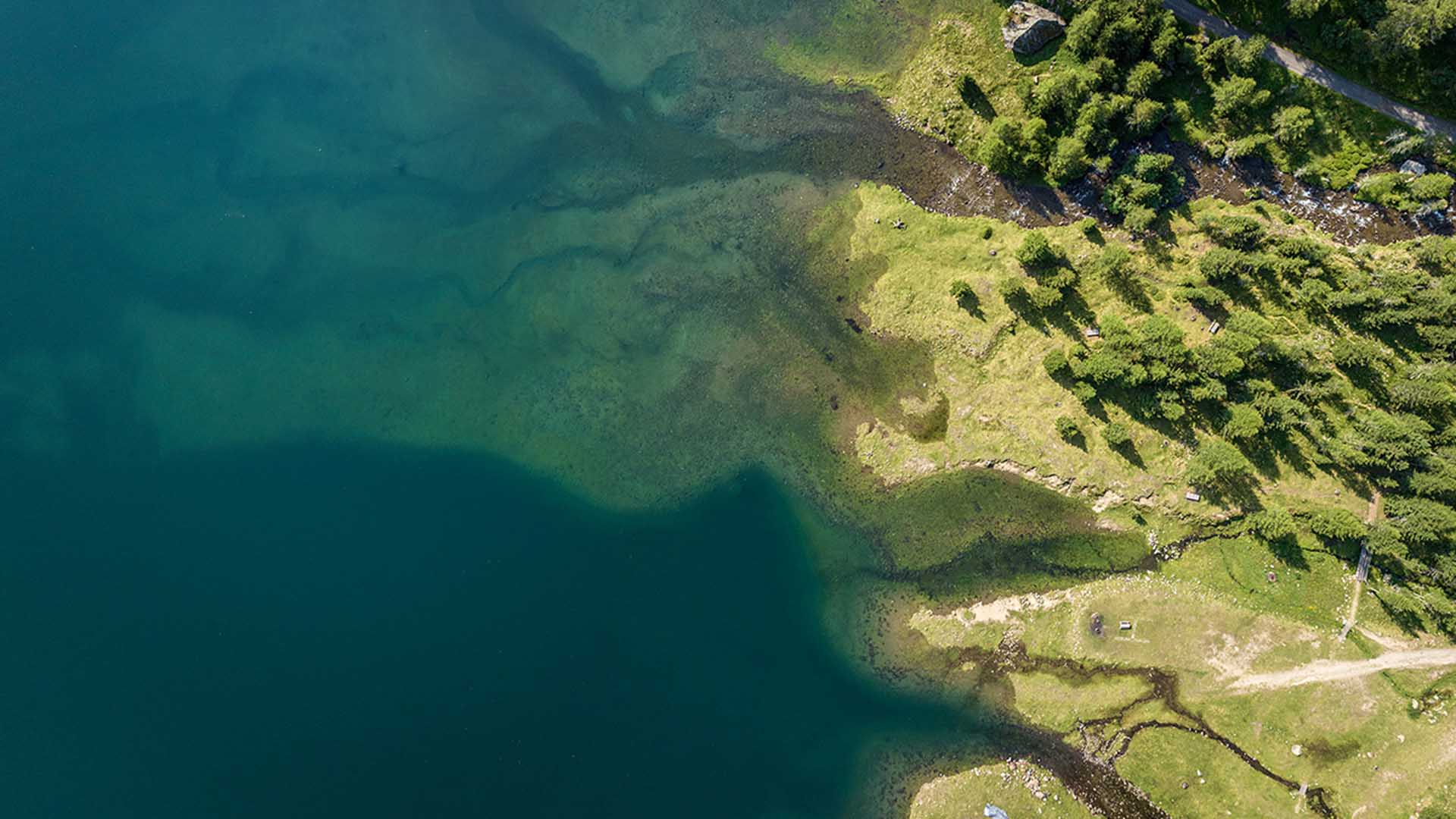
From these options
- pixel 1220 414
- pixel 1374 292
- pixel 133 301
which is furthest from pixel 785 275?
pixel 133 301

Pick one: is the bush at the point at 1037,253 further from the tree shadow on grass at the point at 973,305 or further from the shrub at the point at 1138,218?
the shrub at the point at 1138,218

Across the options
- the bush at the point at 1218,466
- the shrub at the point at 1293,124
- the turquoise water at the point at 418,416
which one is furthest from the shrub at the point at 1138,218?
the turquoise water at the point at 418,416

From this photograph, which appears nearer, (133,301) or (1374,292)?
(1374,292)

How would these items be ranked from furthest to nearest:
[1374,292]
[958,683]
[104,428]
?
[104,428], [958,683], [1374,292]

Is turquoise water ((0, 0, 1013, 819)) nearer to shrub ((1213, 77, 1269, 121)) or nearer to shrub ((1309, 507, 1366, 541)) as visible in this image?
shrub ((1213, 77, 1269, 121))

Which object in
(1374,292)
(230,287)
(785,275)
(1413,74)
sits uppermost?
(1413,74)

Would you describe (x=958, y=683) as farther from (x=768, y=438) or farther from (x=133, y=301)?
(x=133, y=301)

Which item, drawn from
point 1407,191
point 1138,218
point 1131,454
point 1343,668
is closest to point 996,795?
point 1343,668

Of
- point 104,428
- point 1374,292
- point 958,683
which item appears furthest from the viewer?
point 104,428
